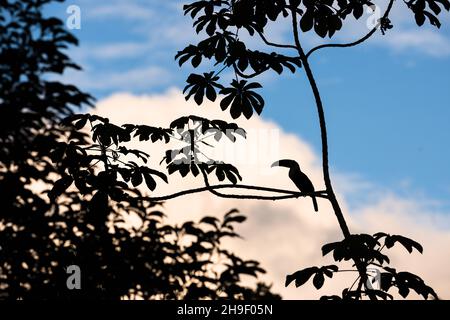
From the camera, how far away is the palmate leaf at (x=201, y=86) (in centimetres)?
456

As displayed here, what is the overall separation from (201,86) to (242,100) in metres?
0.33

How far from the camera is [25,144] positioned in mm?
9914

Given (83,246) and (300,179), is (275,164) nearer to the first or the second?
(300,179)

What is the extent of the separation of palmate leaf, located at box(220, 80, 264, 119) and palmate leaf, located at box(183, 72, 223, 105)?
0.30 ft

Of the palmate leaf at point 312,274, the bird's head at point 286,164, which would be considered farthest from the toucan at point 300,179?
the palmate leaf at point 312,274

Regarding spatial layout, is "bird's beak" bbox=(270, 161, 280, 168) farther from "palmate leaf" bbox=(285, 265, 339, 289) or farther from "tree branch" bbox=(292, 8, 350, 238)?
"palmate leaf" bbox=(285, 265, 339, 289)

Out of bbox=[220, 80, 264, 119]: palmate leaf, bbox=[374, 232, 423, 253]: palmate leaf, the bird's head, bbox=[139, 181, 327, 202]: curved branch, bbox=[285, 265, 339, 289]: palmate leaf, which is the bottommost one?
bbox=[285, 265, 339, 289]: palmate leaf

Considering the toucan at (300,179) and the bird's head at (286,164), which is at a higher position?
the bird's head at (286,164)

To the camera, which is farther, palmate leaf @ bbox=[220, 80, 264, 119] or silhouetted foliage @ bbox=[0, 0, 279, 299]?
silhouetted foliage @ bbox=[0, 0, 279, 299]

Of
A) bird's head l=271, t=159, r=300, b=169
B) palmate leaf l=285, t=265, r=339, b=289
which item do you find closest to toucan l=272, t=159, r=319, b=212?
bird's head l=271, t=159, r=300, b=169

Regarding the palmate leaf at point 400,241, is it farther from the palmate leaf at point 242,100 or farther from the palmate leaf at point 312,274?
the palmate leaf at point 242,100

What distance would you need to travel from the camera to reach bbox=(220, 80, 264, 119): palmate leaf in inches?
173

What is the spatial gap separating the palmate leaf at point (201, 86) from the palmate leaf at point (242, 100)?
0.09 m

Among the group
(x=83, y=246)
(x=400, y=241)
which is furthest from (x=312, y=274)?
(x=83, y=246)
